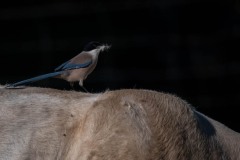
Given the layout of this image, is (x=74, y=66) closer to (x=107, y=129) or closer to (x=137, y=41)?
(x=107, y=129)

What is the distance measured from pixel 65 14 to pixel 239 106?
161cm

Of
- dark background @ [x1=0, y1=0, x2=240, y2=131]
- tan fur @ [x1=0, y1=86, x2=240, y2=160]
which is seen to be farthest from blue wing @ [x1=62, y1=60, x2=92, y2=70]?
dark background @ [x1=0, y1=0, x2=240, y2=131]

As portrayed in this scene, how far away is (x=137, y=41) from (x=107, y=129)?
424 cm

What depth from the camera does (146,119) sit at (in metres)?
2.82

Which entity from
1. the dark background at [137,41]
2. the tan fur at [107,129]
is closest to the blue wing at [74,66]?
the tan fur at [107,129]

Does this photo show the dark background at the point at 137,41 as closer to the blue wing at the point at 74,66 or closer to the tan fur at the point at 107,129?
the blue wing at the point at 74,66

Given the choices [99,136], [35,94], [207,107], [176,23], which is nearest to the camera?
[99,136]

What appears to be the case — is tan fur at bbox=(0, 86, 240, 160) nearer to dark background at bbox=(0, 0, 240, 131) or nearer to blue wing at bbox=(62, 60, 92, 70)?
blue wing at bbox=(62, 60, 92, 70)

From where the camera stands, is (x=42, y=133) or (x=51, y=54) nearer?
(x=42, y=133)

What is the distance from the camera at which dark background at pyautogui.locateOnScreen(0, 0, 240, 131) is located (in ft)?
21.9

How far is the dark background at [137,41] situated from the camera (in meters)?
6.69

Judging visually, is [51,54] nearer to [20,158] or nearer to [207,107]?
[207,107]

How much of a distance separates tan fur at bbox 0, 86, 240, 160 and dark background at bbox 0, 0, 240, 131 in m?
3.62

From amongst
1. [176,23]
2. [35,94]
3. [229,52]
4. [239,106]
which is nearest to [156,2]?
[176,23]
